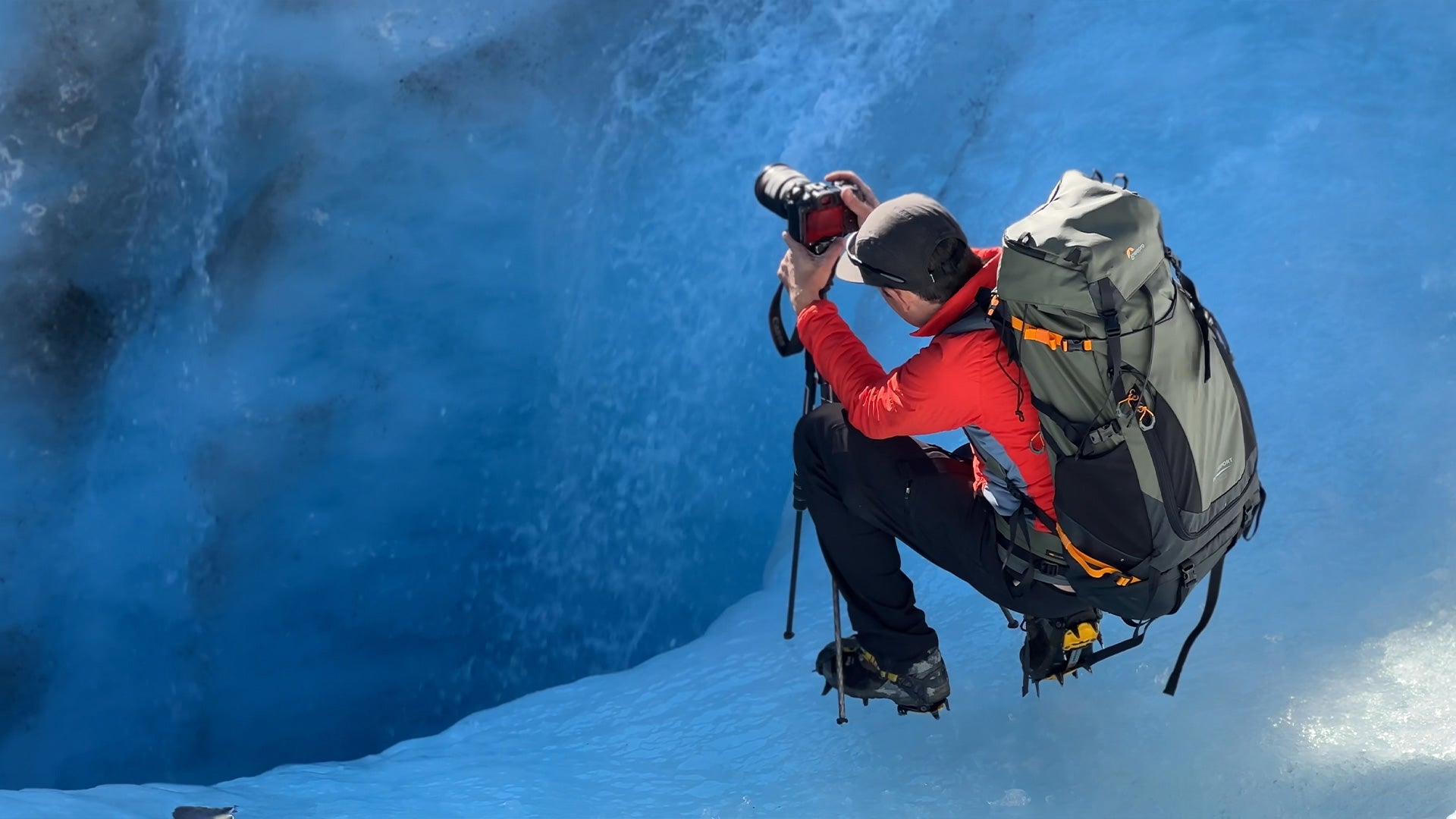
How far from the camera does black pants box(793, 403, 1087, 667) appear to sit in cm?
201

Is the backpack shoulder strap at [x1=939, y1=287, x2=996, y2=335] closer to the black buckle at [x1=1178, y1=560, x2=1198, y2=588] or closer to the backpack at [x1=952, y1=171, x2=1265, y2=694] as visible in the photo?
the backpack at [x1=952, y1=171, x2=1265, y2=694]

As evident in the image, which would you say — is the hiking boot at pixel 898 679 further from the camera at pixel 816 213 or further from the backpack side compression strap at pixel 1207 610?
the camera at pixel 816 213

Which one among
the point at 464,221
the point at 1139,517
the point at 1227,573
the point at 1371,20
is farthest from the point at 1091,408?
the point at 464,221

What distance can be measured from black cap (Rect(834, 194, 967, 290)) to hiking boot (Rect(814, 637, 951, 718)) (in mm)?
720

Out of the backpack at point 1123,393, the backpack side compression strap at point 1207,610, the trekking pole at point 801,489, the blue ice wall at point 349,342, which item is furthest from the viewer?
the blue ice wall at point 349,342

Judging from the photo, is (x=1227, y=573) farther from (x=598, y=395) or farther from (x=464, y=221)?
(x=464, y=221)

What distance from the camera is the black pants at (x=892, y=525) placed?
2014mm

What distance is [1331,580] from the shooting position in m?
2.45

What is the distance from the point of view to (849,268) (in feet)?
6.06

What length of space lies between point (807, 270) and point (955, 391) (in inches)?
14.8

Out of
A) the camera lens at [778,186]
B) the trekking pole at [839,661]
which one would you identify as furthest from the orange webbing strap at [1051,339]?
the trekking pole at [839,661]

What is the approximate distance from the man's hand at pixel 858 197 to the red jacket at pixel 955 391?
26 cm

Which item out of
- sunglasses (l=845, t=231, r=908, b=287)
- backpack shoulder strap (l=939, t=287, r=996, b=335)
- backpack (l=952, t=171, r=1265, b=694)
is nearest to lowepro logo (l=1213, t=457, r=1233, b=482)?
backpack (l=952, t=171, r=1265, b=694)

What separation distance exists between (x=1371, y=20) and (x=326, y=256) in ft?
10.7
